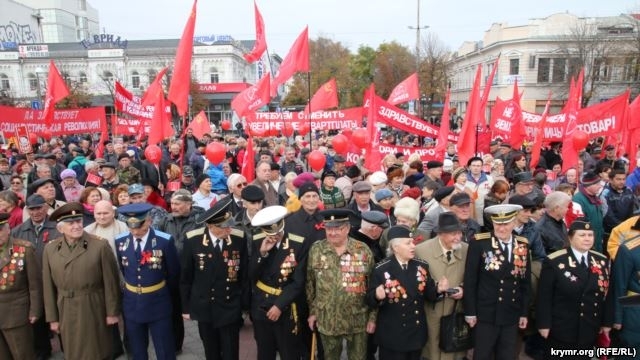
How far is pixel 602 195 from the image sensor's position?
21.3ft

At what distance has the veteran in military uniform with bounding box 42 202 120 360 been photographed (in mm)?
4066

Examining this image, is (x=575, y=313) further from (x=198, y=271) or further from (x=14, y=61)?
(x=14, y=61)

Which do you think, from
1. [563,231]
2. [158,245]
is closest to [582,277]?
[563,231]

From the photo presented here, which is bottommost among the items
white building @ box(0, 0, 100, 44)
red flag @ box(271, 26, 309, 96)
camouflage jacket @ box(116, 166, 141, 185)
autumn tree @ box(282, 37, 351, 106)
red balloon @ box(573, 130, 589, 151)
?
camouflage jacket @ box(116, 166, 141, 185)

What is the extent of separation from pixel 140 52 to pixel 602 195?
186 feet

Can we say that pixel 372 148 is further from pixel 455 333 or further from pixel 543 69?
pixel 543 69

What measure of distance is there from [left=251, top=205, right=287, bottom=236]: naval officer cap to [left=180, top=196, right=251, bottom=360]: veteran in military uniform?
424 mm

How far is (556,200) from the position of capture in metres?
4.58

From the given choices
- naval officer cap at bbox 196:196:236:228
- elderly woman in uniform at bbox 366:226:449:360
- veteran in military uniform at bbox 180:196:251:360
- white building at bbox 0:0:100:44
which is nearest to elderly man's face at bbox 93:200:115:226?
veteran in military uniform at bbox 180:196:251:360

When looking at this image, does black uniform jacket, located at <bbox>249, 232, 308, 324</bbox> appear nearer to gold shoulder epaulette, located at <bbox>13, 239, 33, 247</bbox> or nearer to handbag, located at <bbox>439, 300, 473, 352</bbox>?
handbag, located at <bbox>439, 300, 473, 352</bbox>

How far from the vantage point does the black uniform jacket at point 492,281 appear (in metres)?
3.79

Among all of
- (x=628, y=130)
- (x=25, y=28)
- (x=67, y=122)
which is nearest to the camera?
(x=628, y=130)

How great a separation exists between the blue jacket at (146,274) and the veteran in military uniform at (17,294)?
0.87 meters

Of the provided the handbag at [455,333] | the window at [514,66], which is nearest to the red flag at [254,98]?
the handbag at [455,333]
